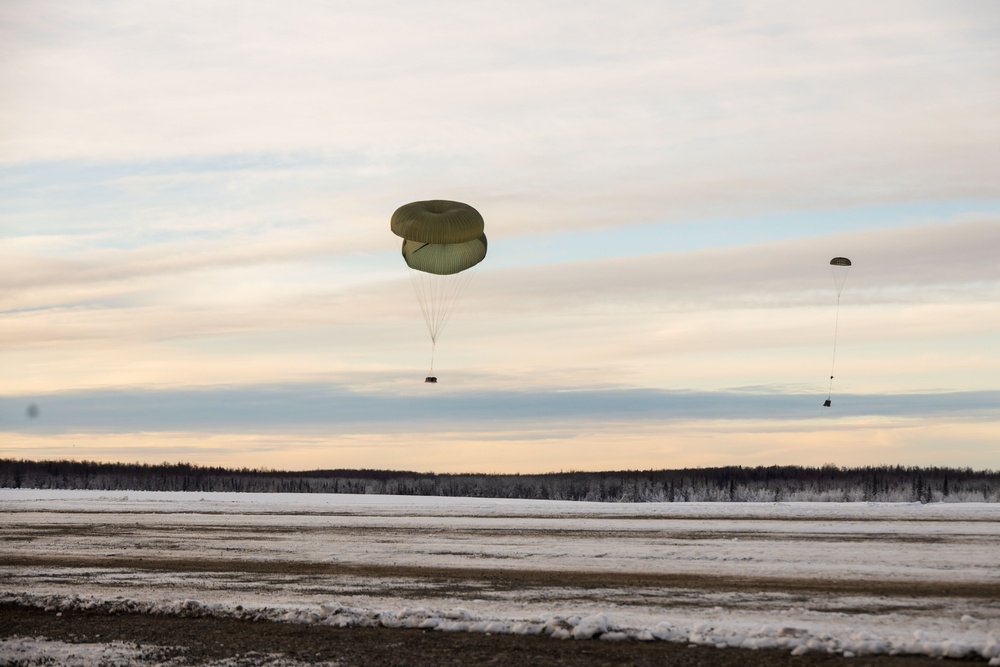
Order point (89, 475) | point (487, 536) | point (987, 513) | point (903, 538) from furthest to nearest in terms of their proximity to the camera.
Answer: point (89, 475), point (987, 513), point (487, 536), point (903, 538)

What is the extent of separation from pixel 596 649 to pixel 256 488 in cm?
8469

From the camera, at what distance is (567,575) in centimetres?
2258

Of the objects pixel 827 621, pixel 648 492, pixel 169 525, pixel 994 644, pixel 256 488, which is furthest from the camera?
pixel 256 488

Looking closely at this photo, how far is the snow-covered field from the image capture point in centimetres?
1568

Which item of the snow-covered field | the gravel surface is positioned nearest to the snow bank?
the snow-covered field

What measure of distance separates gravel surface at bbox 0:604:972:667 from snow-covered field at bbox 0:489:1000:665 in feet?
1.38

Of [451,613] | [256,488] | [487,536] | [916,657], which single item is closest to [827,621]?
[916,657]

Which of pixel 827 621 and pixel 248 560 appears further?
pixel 248 560

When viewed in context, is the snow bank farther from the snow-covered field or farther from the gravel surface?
the gravel surface

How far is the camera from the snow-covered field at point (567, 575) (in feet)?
51.4

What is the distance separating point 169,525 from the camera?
132 feet

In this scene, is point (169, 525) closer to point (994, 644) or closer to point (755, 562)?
point (755, 562)

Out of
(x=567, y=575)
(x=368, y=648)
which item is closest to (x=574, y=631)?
(x=368, y=648)

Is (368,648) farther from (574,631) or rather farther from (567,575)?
(567,575)
